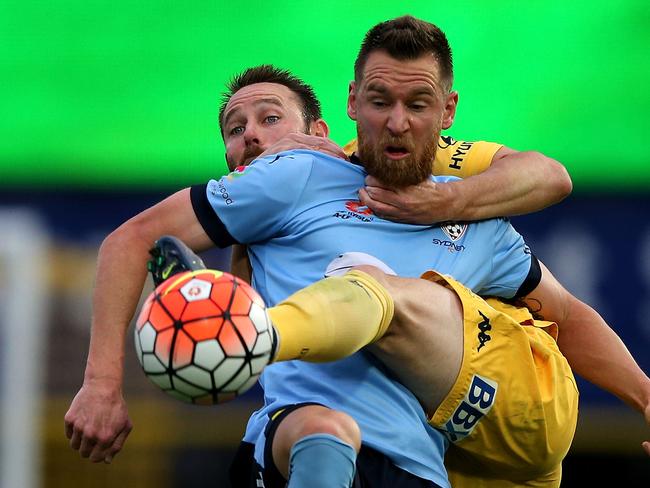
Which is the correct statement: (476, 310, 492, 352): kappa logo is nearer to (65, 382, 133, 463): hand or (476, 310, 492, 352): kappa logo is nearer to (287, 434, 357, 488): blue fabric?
(287, 434, 357, 488): blue fabric

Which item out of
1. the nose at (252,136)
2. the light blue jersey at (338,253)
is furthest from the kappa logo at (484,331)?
the nose at (252,136)

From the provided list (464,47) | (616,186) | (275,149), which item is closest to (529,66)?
(464,47)

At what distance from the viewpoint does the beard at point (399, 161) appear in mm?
3129

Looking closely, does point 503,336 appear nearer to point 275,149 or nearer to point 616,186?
point 275,149

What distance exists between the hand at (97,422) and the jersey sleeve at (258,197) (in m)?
0.49

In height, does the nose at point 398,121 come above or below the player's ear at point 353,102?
above

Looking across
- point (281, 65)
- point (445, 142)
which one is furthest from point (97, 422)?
point (281, 65)

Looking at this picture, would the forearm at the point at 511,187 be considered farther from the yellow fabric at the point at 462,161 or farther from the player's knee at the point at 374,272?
the player's knee at the point at 374,272

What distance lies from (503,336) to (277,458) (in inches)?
25.8

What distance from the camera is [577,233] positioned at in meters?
5.44

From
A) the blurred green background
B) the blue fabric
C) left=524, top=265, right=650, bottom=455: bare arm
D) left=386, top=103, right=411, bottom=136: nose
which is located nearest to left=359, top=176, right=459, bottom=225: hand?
left=386, top=103, right=411, bottom=136: nose

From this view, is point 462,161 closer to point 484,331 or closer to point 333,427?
point 484,331

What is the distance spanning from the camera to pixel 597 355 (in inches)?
137

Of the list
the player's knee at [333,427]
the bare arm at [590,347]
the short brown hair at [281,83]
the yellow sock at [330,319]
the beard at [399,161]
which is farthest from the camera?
the short brown hair at [281,83]
